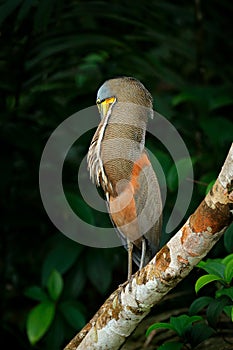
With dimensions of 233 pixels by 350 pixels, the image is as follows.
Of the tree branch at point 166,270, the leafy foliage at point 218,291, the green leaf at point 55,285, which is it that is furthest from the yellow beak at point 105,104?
the green leaf at point 55,285

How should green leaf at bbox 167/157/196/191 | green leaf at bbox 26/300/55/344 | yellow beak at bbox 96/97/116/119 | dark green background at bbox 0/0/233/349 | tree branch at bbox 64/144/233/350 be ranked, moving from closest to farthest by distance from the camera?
1. tree branch at bbox 64/144/233/350
2. yellow beak at bbox 96/97/116/119
3. green leaf at bbox 167/157/196/191
4. green leaf at bbox 26/300/55/344
5. dark green background at bbox 0/0/233/349

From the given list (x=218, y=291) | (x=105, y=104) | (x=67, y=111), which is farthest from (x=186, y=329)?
(x=67, y=111)

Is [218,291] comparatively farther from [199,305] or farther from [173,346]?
[173,346]

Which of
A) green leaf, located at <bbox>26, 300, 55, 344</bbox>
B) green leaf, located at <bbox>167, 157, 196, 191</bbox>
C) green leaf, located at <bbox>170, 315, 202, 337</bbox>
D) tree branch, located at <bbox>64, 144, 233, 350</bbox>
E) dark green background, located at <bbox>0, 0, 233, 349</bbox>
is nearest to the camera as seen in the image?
tree branch, located at <bbox>64, 144, 233, 350</bbox>

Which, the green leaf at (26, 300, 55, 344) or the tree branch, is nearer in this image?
the tree branch

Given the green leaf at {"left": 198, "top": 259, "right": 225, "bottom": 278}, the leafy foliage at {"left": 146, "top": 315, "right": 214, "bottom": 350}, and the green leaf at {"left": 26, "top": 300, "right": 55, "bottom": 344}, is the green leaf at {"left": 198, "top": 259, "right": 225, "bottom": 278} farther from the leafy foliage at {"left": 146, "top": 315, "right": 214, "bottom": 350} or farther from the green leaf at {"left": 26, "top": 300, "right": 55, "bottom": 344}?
the green leaf at {"left": 26, "top": 300, "right": 55, "bottom": 344}

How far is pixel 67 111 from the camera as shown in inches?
113

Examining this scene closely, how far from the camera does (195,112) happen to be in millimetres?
3064

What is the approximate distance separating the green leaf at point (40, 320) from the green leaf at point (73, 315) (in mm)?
50

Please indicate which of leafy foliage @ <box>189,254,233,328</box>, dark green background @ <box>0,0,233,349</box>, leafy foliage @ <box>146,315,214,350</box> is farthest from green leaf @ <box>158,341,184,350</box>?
dark green background @ <box>0,0,233,349</box>

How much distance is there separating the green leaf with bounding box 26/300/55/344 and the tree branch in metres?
0.61

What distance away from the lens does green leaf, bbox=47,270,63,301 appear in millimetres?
2467

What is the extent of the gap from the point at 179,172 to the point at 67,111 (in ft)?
2.52

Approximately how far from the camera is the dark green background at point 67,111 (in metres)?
2.62
